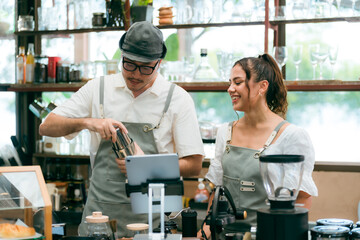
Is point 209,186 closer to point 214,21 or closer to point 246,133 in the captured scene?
point 214,21

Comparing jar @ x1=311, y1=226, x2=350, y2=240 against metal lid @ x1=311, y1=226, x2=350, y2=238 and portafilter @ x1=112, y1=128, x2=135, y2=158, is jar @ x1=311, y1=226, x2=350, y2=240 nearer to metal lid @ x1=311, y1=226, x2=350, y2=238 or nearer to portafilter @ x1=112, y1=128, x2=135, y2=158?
metal lid @ x1=311, y1=226, x2=350, y2=238

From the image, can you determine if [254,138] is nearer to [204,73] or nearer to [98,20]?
[204,73]

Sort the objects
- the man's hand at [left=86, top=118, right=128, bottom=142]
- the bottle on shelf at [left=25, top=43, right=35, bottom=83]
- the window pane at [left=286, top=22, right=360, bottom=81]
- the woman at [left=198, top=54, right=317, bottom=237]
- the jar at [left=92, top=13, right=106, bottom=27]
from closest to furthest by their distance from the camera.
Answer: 1. the man's hand at [left=86, top=118, right=128, bottom=142]
2. the woman at [left=198, top=54, right=317, bottom=237]
3. the window pane at [left=286, top=22, right=360, bottom=81]
4. the jar at [left=92, top=13, right=106, bottom=27]
5. the bottle on shelf at [left=25, top=43, right=35, bottom=83]

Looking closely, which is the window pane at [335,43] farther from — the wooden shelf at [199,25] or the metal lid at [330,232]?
the metal lid at [330,232]

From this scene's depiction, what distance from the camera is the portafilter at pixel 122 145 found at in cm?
245

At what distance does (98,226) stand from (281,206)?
0.69 m

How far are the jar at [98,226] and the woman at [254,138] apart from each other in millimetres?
500

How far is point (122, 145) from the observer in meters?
2.48

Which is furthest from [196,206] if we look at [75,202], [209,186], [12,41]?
[12,41]

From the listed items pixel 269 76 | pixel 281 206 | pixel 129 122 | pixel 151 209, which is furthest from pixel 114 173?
pixel 281 206

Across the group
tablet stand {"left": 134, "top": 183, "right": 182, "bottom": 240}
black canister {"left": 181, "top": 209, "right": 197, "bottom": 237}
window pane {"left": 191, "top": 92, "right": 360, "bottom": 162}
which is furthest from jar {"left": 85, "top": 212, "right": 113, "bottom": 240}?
window pane {"left": 191, "top": 92, "right": 360, "bottom": 162}

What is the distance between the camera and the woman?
256cm

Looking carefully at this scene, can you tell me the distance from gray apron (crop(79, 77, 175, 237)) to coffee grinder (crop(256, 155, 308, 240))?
2.70ft

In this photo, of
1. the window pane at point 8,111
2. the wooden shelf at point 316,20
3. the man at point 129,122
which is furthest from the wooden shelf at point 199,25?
the man at point 129,122
